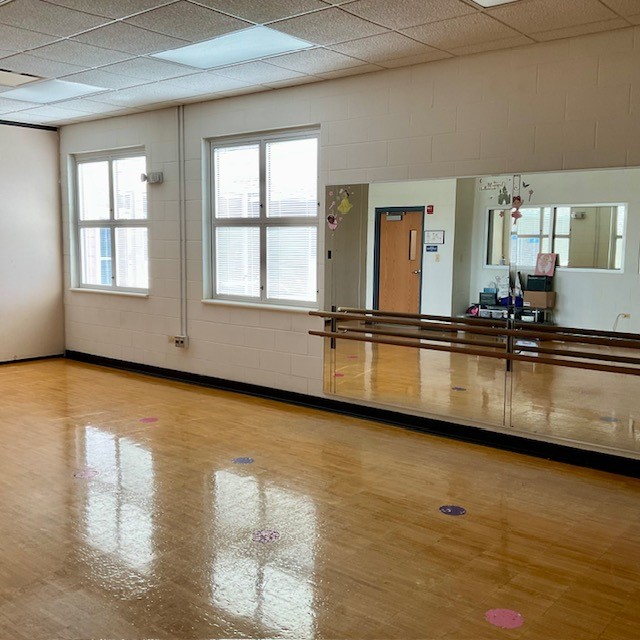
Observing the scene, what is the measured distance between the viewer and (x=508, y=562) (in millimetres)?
3205

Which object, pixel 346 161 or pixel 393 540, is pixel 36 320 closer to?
pixel 346 161

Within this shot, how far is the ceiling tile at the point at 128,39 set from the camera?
15.1 ft

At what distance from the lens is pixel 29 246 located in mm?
8438

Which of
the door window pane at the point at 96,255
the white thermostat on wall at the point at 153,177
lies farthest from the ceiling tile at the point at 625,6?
the door window pane at the point at 96,255

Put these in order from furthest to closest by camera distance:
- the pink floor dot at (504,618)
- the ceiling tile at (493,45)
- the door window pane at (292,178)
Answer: the door window pane at (292,178) → the ceiling tile at (493,45) → the pink floor dot at (504,618)

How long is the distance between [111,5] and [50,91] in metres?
2.84

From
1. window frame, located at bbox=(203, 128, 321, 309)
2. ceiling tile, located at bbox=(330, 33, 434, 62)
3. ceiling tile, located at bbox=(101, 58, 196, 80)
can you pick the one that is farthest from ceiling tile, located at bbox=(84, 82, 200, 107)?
ceiling tile, located at bbox=(330, 33, 434, 62)

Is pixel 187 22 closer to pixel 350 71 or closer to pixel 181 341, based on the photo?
pixel 350 71

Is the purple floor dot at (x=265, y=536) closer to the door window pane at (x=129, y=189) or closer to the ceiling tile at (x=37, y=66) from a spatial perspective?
the ceiling tile at (x=37, y=66)

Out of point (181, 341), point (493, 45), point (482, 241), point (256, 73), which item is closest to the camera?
point (493, 45)

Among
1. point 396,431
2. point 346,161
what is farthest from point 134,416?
point 346,161

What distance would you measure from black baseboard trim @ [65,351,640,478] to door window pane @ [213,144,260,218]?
5.85 feet

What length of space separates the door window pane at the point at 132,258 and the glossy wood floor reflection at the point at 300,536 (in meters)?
2.72

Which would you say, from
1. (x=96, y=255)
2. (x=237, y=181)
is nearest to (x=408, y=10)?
(x=237, y=181)
